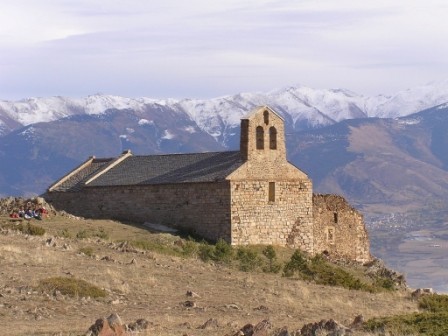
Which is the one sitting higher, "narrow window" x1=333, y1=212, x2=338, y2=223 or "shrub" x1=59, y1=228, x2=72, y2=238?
"narrow window" x1=333, y1=212, x2=338, y2=223

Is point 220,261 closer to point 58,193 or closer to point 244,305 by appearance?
point 244,305

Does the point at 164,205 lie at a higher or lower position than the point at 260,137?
lower

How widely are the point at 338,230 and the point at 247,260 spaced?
16501 millimetres

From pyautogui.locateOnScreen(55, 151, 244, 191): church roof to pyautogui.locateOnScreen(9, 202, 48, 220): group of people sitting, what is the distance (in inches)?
209

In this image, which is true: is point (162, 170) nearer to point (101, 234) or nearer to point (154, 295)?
point (101, 234)

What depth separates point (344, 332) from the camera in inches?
936

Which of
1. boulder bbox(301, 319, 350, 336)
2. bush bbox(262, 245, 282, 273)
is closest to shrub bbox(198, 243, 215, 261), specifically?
bush bbox(262, 245, 282, 273)

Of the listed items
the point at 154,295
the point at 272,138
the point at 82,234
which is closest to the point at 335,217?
the point at 272,138

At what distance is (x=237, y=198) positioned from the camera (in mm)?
55000

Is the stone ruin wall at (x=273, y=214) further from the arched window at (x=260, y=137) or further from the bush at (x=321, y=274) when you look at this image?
the bush at (x=321, y=274)

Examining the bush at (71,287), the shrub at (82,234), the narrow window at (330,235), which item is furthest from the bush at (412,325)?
the narrow window at (330,235)

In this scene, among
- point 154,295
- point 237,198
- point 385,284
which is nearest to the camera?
point 154,295

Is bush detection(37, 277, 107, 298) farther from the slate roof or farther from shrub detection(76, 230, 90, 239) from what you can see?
the slate roof

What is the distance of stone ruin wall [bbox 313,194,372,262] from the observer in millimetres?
59906
